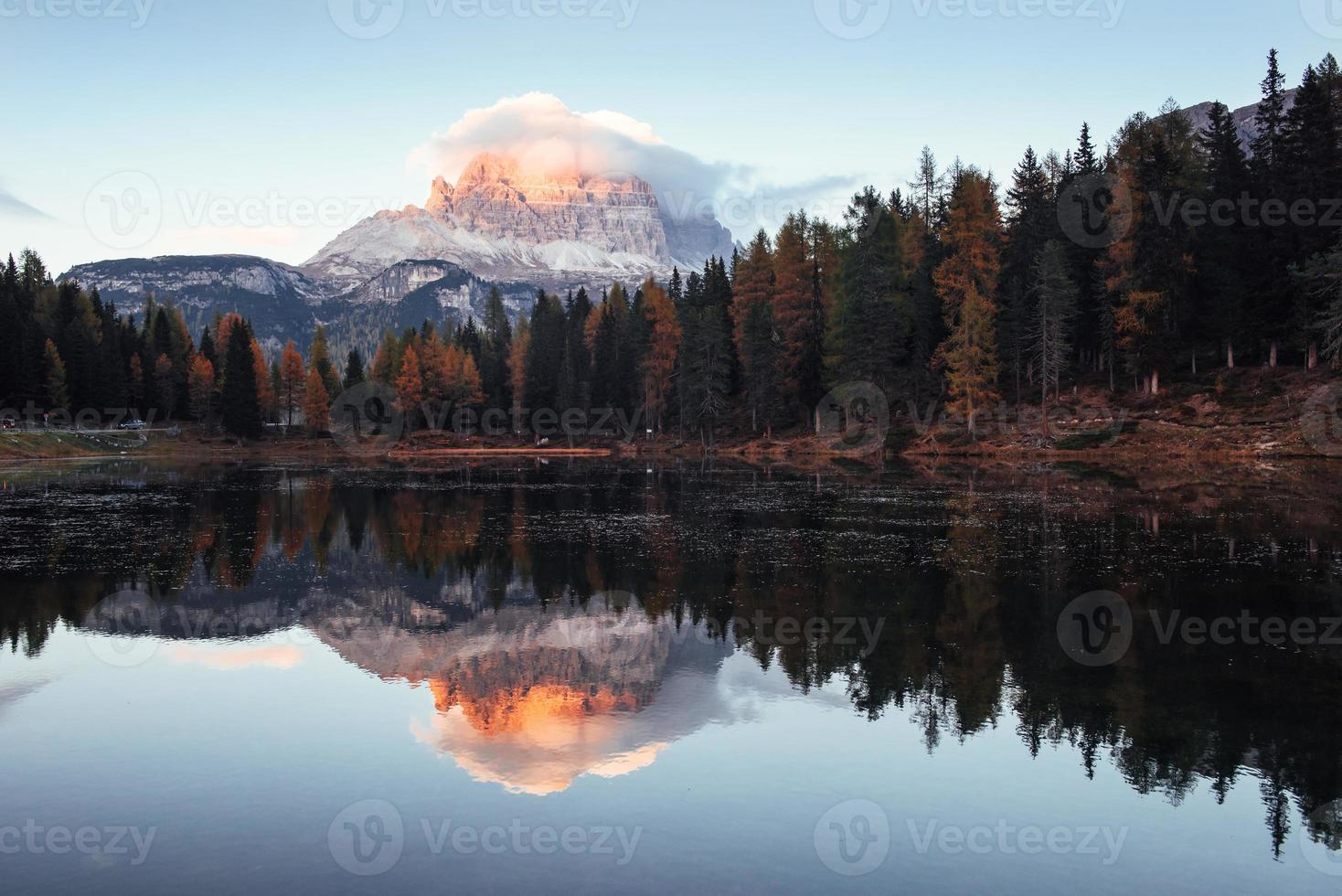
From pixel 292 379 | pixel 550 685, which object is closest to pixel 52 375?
pixel 292 379

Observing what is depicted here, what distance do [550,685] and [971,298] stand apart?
66379mm

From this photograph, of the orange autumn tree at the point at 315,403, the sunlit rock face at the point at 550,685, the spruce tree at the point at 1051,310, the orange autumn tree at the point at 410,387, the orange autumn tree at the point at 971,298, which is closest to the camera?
the sunlit rock face at the point at 550,685

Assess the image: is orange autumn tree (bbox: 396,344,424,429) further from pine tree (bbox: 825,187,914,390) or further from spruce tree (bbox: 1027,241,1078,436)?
spruce tree (bbox: 1027,241,1078,436)

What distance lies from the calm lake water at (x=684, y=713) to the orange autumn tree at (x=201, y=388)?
112 m

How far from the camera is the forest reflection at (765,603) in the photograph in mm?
14875

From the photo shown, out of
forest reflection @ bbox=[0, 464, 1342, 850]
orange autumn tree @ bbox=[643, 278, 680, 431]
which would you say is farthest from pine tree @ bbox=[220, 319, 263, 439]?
forest reflection @ bbox=[0, 464, 1342, 850]

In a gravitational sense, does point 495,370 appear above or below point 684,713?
above

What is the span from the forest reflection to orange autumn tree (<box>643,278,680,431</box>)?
68.1 metres

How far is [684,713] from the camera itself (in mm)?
16344

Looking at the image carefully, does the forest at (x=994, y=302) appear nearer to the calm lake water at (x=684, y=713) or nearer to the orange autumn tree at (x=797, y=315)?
the orange autumn tree at (x=797, y=315)

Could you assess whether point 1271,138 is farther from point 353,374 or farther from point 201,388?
point 201,388

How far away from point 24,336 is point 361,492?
81992mm

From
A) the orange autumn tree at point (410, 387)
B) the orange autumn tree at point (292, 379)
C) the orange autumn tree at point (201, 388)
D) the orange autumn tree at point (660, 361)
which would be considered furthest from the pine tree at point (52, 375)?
the orange autumn tree at point (660, 361)

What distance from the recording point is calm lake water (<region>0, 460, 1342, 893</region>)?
10.7 metres
